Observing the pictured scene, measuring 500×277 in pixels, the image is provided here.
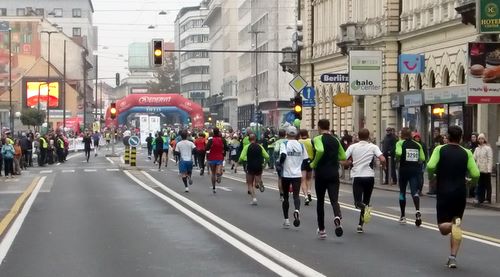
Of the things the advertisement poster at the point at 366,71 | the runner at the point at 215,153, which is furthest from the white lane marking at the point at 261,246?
the advertisement poster at the point at 366,71

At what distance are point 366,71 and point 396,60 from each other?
27.3 ft

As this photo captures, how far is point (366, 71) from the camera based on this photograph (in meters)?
41.3

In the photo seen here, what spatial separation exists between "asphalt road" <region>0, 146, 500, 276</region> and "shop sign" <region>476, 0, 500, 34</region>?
5.18 m

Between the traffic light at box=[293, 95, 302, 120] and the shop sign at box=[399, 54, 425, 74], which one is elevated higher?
the shop sign at box=[399, 54, 425, 74]

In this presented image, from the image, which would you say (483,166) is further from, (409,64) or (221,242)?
(409,64)

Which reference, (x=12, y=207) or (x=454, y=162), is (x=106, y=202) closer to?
(x=12, y=207)

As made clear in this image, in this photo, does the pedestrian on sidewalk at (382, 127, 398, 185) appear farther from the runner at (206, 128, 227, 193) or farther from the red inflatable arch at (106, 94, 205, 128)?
the red inflatable arch at (106, 94, 205, 128)

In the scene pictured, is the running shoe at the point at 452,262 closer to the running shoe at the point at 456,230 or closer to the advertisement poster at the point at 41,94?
Result: the running shoe at the point at 456,230

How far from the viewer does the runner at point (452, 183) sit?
518 inches

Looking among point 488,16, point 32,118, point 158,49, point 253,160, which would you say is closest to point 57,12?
point 32,118

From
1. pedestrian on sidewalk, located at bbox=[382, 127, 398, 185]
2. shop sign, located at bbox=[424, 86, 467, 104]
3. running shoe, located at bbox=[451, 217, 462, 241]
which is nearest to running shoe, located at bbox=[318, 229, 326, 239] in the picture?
running shoe, located at bbox=[451, 217, 462, 241]

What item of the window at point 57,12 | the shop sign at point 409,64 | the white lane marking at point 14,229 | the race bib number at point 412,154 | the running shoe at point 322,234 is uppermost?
the window at point 57,12

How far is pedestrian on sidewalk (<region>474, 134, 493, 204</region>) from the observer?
2575 cm

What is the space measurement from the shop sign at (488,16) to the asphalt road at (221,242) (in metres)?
5.18
